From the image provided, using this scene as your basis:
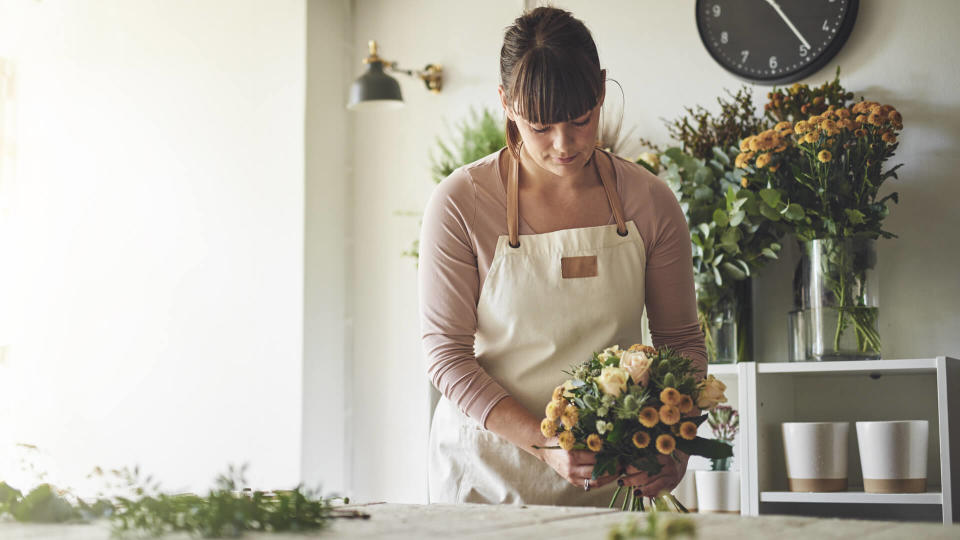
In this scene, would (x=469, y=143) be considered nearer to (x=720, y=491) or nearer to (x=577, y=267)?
(x=720, y=491)

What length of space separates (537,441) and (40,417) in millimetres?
3551

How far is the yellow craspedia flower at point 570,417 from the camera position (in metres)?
1.49

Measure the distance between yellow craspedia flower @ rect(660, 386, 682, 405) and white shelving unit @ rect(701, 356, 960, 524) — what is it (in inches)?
43.5

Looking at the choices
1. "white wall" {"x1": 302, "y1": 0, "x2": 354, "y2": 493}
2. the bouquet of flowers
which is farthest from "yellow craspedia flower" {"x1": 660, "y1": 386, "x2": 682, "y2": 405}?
"white wall" {"x1": 302, "y1": 0, "x2": 354, "y2": 493}

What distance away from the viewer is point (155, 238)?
4156mm

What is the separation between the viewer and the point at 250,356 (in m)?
3.81

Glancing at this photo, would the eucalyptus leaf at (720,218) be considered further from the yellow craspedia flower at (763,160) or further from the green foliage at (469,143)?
the green foliage at (469,143)

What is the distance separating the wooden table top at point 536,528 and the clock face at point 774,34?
6.98ft

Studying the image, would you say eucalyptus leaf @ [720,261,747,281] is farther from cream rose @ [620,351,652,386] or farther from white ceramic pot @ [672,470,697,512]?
cream rose @ [620,351,652,386]

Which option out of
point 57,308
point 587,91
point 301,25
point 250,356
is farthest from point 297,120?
point 587,91

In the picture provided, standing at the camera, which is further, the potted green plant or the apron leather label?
the potted green plant

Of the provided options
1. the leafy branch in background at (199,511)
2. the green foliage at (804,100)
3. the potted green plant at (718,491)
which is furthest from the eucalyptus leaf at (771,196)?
the leafy branch in background at (199,511)

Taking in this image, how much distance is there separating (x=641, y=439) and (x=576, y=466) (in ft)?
0.49

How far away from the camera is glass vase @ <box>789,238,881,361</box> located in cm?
248
